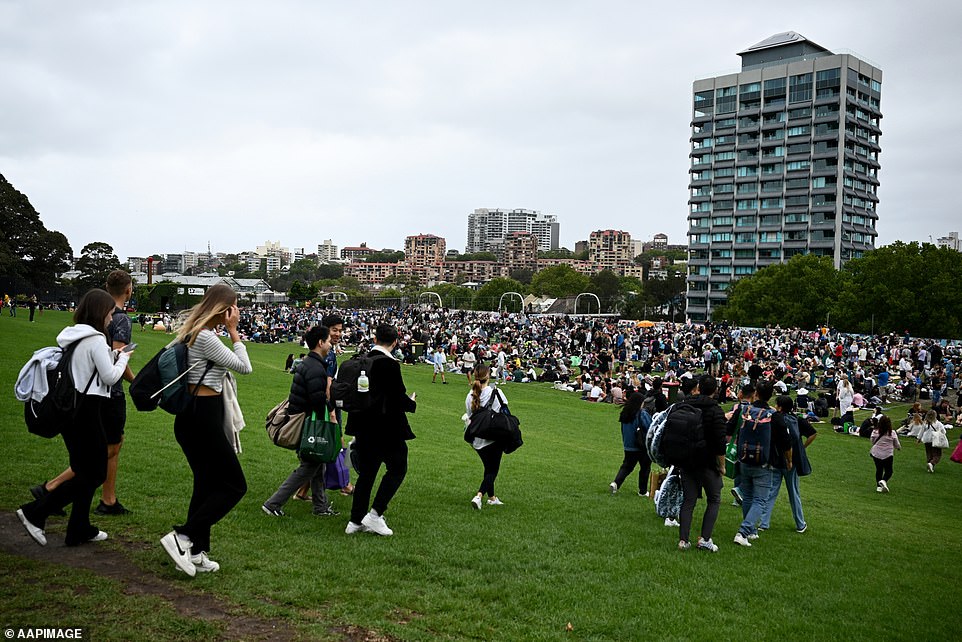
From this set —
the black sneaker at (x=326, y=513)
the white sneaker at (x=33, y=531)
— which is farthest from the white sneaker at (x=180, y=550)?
the black sneaker at (x=326, y=513)

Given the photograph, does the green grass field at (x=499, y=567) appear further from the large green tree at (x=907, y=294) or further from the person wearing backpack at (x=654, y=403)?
the large green tree at (x=907, y=294)

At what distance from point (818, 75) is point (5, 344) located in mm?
103841

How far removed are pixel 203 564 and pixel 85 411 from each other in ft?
4.36

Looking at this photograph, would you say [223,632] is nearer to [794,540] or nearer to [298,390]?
[298,390]

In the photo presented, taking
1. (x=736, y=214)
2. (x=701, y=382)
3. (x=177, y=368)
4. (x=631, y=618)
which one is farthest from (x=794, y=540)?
(x=736, y=214)

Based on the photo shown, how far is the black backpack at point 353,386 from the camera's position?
18.4 ft

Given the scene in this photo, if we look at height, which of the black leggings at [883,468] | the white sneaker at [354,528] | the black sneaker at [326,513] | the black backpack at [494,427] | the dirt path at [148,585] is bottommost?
the black leggings at [883,468]

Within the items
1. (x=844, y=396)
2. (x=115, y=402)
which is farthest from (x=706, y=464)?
(x=844, y=396)

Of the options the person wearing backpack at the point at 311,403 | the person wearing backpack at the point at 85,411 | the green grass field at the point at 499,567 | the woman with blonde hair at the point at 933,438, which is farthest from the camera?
the woman with blonde hair at the point at 933,438

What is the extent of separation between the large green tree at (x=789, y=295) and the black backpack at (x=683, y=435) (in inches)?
2361

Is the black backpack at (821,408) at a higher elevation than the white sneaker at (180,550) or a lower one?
lower

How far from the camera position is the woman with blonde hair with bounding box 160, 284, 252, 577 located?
444 centimetres

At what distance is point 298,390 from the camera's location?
19.7 ft

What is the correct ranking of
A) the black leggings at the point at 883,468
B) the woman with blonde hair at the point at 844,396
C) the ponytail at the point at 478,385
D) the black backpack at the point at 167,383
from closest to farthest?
the black backpack at the point at 167,383, the ponytail at the point at 478,385, the black leggings at the point at 883,468, the woman with blonde hair at the point at 844,396
